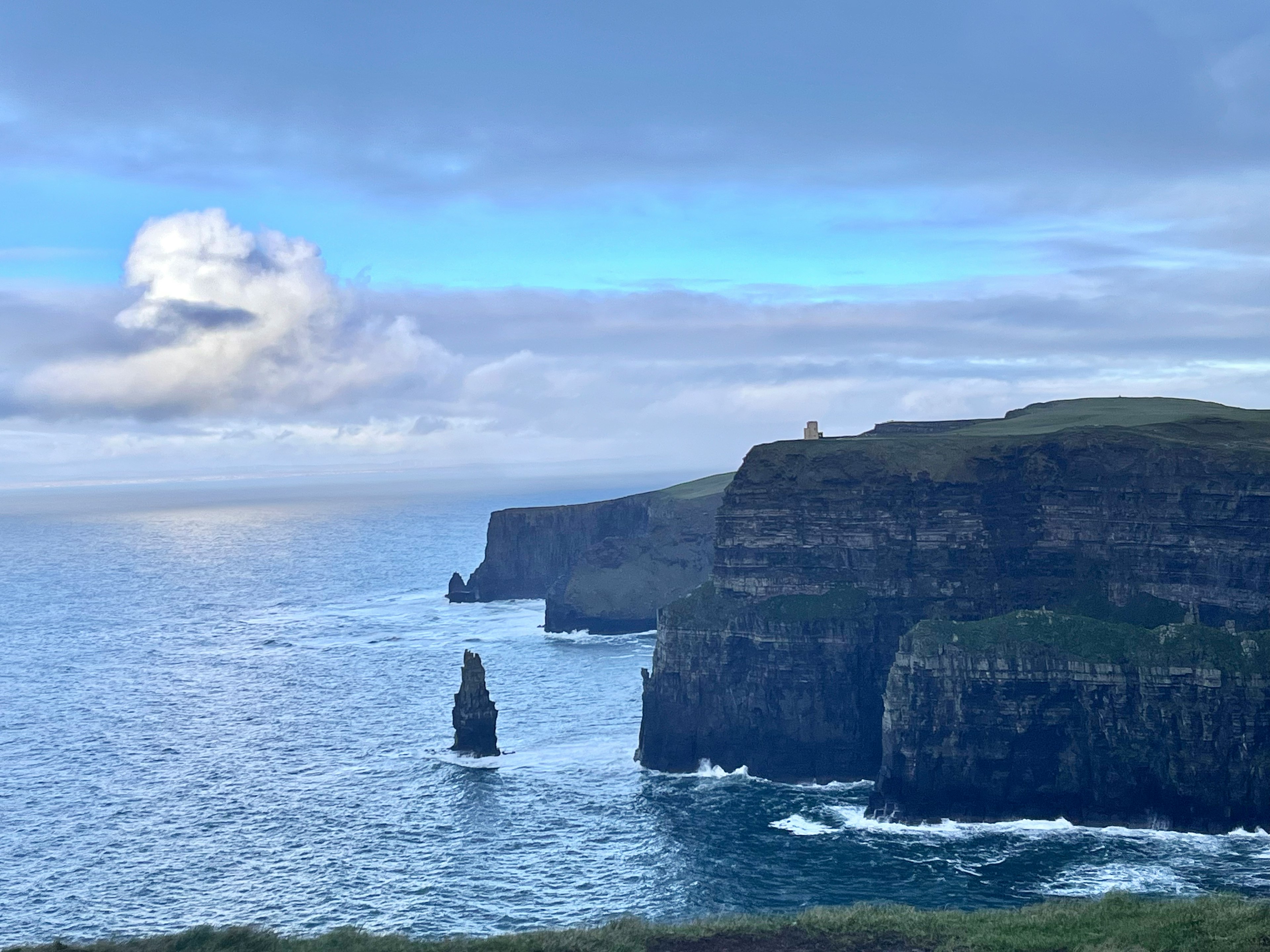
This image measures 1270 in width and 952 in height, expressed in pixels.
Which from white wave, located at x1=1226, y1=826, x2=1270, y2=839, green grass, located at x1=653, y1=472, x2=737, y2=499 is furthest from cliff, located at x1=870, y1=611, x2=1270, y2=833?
green grass, located at x1=653, y1=472, x2=737, y2=499

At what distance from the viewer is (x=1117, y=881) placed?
227ft

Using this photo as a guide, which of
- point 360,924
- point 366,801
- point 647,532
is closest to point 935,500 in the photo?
point 366,801

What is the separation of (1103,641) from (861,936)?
39521 mm

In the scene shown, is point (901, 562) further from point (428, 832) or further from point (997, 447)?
point (428, 832)

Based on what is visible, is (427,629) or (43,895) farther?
(427,629)

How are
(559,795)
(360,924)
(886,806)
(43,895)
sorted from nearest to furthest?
(360,924), (43,895), (886,806), (559,795)

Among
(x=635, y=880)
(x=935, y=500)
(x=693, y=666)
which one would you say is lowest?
(x=635, y=880)

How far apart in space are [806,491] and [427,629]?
268 feet

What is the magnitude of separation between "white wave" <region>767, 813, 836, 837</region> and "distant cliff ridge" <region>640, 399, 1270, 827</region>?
34.9ft

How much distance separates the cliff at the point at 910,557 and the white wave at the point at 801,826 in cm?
1078

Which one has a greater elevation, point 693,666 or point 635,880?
point 693,666

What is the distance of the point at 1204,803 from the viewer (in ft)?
259

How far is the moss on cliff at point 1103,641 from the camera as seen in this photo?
80812 mm

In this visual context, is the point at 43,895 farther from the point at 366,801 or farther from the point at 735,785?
the point at 735,785
